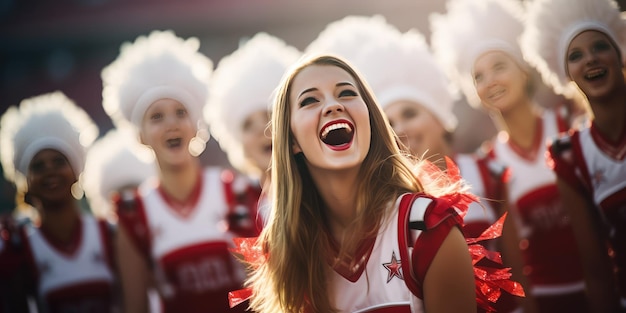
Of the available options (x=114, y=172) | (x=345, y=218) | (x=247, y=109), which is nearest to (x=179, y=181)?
(x=247, y=109)

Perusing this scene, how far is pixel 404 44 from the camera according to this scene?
4.38m

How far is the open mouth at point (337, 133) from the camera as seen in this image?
2.61 meters

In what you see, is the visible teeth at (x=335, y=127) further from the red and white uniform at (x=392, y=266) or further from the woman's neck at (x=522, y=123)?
the woman's neck at (x=522, y=123)

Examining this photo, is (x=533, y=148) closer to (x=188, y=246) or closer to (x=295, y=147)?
(x=295, y=147)

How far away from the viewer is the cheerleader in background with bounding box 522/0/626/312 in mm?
3088

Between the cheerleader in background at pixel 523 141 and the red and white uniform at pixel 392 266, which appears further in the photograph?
the cheerleader in background at pixel 523 141

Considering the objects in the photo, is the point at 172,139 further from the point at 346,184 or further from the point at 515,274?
the point at 515,274

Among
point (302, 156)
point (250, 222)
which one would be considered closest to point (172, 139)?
point (250, 222)

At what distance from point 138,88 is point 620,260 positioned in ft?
10.1

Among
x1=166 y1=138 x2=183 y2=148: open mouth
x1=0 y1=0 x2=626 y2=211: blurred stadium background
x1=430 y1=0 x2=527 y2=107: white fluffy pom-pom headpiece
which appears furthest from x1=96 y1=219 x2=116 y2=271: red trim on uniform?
x1=0 y1=0 x2=626 y2=211: blurred stadium background

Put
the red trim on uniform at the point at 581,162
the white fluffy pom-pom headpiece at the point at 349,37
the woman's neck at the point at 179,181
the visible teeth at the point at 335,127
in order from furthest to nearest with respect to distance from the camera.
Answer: the white fluffy pom-pom headpiece at the point at 349,37 → the woman's neck at the point at 179,181 → the red trim on uniform at the point at 581,162 → the visible teeth at the point at 335,127

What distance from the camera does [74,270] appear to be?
14.6ft

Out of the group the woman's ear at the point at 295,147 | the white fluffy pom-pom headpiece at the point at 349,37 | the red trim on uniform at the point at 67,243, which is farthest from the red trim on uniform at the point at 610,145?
the red trim on uniform at the point at 67,243

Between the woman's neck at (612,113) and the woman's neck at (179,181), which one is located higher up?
the woman's neck at (179,181)
